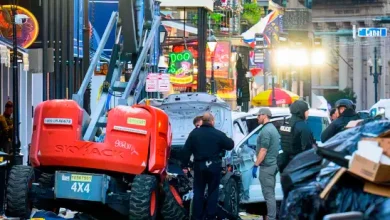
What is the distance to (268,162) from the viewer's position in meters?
18.3

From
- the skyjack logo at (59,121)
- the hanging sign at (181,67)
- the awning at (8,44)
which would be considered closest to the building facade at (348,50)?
the hanging sign at (181,67)

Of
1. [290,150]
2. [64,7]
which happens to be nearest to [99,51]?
[290,150]

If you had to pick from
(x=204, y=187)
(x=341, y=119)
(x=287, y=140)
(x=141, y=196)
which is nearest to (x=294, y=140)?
(x=287, y=140)

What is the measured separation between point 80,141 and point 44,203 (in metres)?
1.22

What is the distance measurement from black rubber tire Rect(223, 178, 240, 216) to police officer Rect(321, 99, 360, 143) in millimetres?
1820

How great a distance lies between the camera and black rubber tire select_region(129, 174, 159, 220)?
1530cm

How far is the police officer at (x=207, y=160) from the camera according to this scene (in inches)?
669

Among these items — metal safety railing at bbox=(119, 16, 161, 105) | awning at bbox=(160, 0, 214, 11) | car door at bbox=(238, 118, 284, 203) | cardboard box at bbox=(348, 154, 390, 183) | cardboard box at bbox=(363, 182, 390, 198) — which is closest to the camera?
cardboard box at bbox=(348, 154, 390, 183)

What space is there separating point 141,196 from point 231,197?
3067 mm

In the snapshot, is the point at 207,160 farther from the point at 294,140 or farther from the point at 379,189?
the point at 379,189

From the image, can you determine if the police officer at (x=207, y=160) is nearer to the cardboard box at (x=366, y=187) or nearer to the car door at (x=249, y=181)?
the car door at (x=249, y=181)

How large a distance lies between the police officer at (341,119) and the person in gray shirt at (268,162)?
1.18 meters

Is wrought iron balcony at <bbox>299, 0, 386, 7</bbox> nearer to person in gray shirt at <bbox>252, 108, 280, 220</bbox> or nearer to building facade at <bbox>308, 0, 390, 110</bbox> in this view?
building facade at <bbox>308, 0, 390, 110</bbox>

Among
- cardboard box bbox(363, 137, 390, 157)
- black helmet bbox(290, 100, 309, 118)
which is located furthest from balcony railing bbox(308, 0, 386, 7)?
cardboard box bbox(363, 137, 390, 157)
